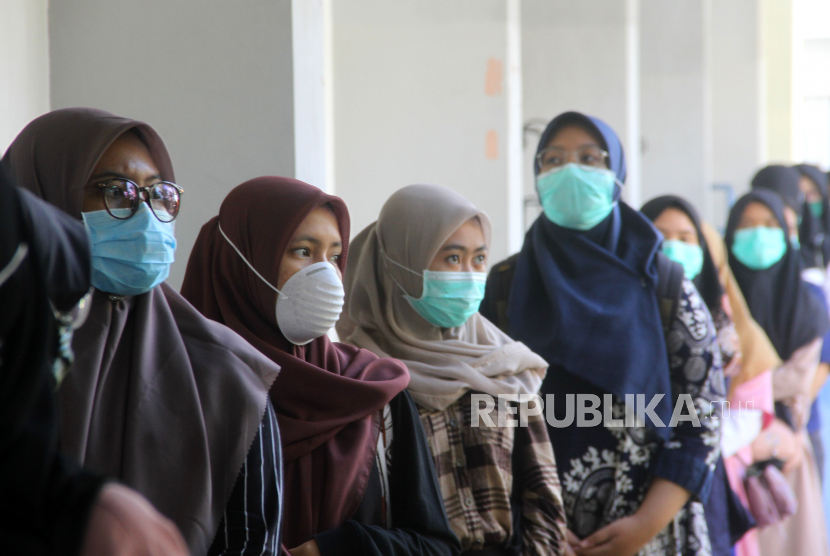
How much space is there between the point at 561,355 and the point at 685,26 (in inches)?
179

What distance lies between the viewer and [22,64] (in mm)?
2252

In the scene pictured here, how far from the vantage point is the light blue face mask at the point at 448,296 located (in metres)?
2.12

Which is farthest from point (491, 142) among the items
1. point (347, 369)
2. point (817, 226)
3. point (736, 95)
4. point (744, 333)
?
point (736, 95)

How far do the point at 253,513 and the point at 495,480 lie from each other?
77 cm

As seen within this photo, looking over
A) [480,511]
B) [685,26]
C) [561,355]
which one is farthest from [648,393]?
[685,26]

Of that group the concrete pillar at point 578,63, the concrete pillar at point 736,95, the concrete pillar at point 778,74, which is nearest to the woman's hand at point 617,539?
the concrete pillar at point 578,63

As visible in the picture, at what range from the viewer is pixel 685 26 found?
6.16m

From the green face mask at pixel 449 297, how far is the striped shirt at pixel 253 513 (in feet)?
2.64

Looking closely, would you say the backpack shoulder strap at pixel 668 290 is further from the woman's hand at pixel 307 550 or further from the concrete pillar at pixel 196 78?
the woman's hand at pixel 307 550

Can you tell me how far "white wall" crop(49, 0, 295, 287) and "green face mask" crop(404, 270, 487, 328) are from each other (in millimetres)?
595

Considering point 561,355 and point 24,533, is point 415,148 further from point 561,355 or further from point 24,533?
point 24,533

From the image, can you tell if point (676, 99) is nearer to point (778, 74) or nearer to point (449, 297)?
point (778, 74)

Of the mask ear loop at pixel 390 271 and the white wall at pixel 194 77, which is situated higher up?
the white wall at pixel 194 77

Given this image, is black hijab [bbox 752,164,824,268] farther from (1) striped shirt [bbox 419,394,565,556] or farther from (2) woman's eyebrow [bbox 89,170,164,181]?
(2) woman's eyebrow [bbox 89,170,164,181]
